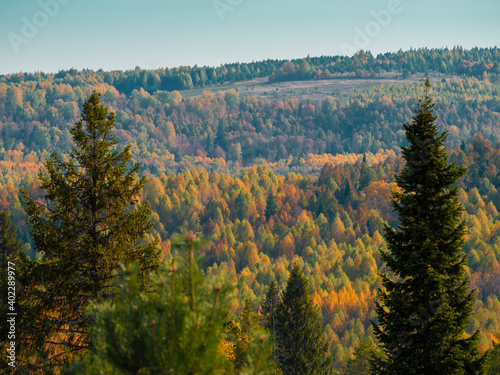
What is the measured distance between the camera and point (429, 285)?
69.1 feet

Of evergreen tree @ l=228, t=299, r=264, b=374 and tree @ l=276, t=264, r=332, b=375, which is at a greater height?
evergreen tree @ l=228, t=299, r=264, b=374

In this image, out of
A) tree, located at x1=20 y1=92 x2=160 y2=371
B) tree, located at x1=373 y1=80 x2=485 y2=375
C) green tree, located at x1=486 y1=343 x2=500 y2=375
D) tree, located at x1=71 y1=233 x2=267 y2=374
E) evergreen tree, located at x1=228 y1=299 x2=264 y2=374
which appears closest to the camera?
tree, located at x1=71 y1=233 x2=267 y2=374

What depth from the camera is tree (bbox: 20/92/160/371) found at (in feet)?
66.2

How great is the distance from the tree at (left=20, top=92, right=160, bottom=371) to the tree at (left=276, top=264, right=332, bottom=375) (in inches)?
1598

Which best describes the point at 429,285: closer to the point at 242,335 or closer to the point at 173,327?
the point at 173,327

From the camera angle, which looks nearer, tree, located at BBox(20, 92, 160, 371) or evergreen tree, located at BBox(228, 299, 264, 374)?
tree, located at BBox(20, 92, 160, 371)

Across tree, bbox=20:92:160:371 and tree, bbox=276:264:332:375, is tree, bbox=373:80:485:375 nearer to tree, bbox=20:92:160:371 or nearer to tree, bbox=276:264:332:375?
tree, bbox=20:92:160:371

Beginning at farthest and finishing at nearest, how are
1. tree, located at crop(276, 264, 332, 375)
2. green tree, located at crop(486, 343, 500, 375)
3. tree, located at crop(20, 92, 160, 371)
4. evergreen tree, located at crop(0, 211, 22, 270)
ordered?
tree, located at crop(276, 264, 332, 375)
evergreen tree, located at crop(0, 211, 22, 270)
green tree, located at crop(486, 343, 500, 375)
tree, located at crop(20, 92, 160, 371)

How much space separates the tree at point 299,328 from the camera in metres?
60.1

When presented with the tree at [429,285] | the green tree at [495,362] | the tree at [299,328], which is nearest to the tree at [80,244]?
the tree at [429,285]

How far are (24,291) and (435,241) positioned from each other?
45.3 feet

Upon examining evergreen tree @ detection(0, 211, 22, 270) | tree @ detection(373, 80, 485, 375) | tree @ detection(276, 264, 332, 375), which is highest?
tree @ detection(373, 80, 485, 375)

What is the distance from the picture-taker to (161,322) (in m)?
10.6

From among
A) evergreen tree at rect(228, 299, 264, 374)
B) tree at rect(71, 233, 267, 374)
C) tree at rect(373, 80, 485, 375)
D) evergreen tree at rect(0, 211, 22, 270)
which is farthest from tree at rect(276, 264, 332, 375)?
tree at rect(71, 233, 267, 374)
